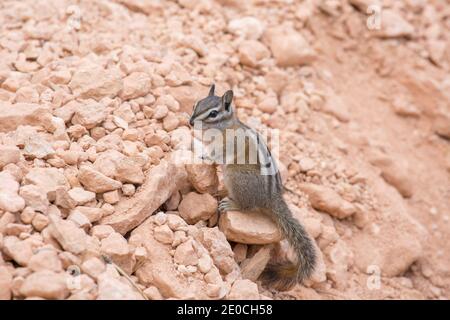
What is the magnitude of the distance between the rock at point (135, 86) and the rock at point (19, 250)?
6.27ft

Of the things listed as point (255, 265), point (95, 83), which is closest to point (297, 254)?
point (255, 265)

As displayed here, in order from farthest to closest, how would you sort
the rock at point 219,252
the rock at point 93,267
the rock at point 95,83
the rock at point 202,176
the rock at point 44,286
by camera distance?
the rock at point 95,83, the rock at point 202,176, the rock at point 219,252, the rock at point 93,267, the rock at point 44,286

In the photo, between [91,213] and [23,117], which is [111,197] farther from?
[23,117]

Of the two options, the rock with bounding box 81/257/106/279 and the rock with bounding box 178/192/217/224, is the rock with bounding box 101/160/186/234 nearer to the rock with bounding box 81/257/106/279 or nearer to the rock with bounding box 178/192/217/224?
the rock with bounding box 178/192/217/224

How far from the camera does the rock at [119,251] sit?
3.53 meters

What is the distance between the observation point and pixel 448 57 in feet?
24.8

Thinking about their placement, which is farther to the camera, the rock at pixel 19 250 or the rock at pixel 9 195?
the rock at pixel 9 195

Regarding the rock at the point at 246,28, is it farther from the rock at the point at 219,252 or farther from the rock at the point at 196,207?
the rock at the point at 219,252

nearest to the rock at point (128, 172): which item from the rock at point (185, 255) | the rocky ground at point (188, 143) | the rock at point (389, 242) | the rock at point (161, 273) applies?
the rocky ground at point (188, 143)

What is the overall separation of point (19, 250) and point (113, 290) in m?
0.64

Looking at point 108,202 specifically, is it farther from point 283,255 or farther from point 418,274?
point 418,274

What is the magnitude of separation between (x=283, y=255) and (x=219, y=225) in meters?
0.66

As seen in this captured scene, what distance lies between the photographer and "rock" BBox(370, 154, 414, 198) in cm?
620

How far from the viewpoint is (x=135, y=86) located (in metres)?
4.86
